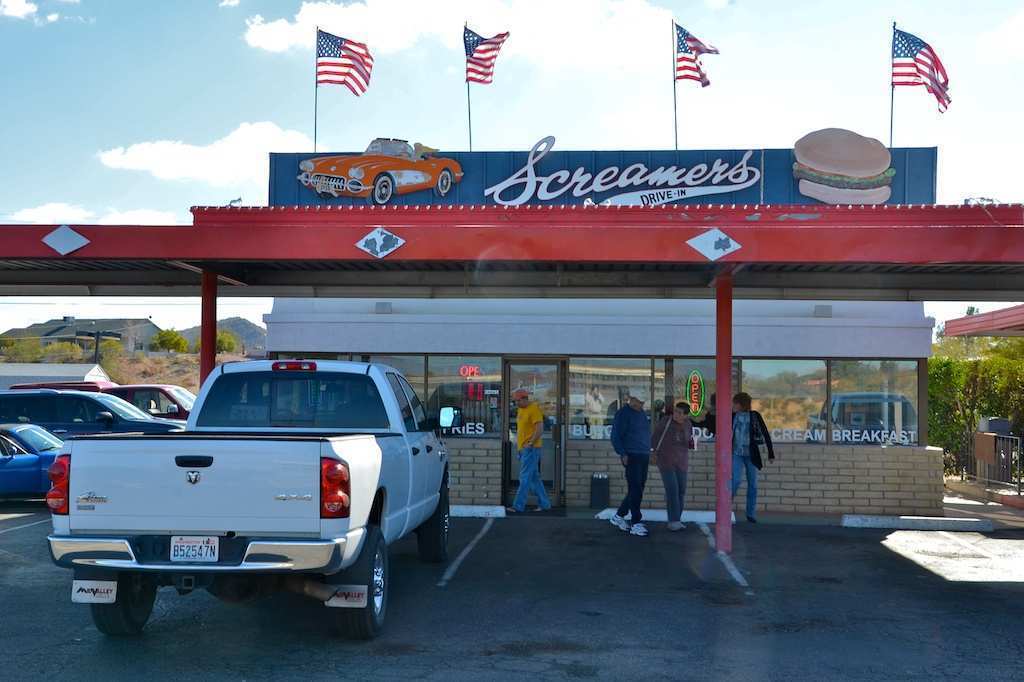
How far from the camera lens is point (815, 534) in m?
13.0

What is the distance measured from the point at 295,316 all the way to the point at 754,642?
10176mm

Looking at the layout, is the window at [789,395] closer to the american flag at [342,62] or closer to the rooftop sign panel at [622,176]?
the rooftop sign panel at [622,176]

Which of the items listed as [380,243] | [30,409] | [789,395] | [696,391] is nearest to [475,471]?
[696,391]

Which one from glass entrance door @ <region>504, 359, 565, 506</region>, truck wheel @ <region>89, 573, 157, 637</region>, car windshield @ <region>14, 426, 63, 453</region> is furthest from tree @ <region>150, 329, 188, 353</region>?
truck wheel @ <region>89, 573, 157, 637</region>

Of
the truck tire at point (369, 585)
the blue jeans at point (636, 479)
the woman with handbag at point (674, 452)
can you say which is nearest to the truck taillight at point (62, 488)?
the truck tire at point (369, 585)

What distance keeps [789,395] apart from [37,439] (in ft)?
38.8

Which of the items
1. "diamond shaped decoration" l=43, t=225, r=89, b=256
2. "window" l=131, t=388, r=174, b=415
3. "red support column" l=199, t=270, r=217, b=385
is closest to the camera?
"diamond shaped decoration" l=43, t=225, r=89, b=256

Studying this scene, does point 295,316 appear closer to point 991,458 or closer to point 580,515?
point 580,515

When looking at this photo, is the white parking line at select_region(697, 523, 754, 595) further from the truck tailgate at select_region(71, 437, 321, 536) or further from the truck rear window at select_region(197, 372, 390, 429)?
the truck tailgate at select_region(71, 437, 321, 536)

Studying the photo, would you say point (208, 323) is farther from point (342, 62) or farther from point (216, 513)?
point (342, 62)

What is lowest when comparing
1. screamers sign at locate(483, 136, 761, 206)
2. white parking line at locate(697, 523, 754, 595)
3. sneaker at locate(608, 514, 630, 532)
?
white parking line at locate(697, 523, 754, 595)

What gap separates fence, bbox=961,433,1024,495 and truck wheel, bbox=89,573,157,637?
14.0 metres

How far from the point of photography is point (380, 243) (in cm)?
1048

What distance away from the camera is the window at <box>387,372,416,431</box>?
9039 millimetres
